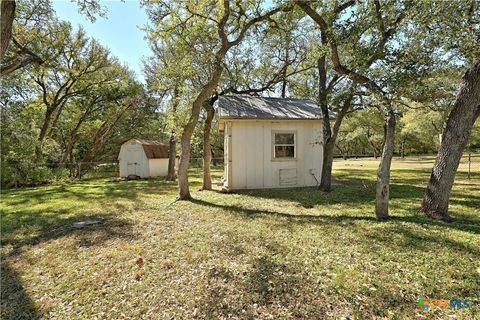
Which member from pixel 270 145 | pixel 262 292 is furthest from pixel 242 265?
pixel 270 145

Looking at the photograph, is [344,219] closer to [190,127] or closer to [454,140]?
[454,140]

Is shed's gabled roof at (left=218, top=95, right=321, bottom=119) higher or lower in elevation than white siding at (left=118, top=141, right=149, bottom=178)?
higher

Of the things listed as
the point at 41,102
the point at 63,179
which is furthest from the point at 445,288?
the point at 41,102

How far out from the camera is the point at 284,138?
10.1 metres

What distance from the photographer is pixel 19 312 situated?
2.75 m

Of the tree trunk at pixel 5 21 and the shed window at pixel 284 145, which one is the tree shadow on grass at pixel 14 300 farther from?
the shed window at pixel 284 145

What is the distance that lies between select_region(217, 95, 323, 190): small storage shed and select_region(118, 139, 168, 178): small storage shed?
28.8ft

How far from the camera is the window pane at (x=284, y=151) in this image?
32.8 feet

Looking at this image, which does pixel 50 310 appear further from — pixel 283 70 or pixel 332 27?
pixel 283 70

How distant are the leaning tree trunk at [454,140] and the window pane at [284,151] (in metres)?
5.27

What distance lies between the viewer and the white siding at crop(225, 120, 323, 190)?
9.66 meters

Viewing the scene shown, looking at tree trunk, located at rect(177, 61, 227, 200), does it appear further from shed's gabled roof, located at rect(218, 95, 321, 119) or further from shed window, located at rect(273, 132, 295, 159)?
shed window, located at rect(273, 132, 295, 159)

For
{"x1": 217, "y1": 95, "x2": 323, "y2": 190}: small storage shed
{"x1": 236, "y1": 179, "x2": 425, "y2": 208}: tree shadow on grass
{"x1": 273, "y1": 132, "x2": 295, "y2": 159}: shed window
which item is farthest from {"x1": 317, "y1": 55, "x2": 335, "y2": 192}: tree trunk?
{"x1": 273, "y1": 132, "x2": 295, "y2": 159}: shed window

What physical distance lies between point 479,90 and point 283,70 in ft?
32.4
